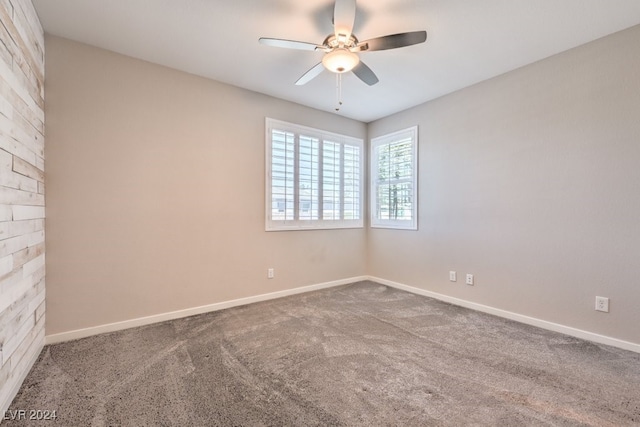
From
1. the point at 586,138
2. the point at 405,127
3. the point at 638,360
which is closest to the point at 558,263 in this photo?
the point at 638,360

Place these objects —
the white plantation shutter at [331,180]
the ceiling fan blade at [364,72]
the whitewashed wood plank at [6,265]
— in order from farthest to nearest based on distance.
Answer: the white plantation shutter at [331,180] < the ceiling fan blade at [364,72] < the whitewashed wood plank at [6,265]

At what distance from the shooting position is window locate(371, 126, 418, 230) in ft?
12.9

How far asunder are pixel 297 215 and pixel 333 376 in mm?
2244

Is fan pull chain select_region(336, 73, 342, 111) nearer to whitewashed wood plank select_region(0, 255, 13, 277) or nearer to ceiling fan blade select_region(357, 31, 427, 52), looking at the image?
ceiling fan blade select_region(357, 31, 427, 52)

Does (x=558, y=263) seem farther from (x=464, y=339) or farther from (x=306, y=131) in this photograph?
(x=306, y=131)

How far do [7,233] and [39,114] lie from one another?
1.14 m

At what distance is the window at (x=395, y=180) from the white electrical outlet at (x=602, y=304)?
74.4 inches

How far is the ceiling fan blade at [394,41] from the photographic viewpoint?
6.18 ft

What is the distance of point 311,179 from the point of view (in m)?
3.96

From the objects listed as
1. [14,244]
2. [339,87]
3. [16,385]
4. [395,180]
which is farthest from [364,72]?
[16,385]

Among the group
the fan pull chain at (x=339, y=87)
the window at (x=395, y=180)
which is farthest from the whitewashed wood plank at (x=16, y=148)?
the window at (x=395, y=180)

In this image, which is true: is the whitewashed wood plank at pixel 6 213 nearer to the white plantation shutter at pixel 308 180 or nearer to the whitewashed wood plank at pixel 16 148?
the whitewashed wood plank at pixel 16 148

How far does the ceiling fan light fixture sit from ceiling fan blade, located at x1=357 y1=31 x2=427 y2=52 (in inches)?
3.3

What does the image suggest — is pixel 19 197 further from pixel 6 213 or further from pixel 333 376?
pixel 333 376
